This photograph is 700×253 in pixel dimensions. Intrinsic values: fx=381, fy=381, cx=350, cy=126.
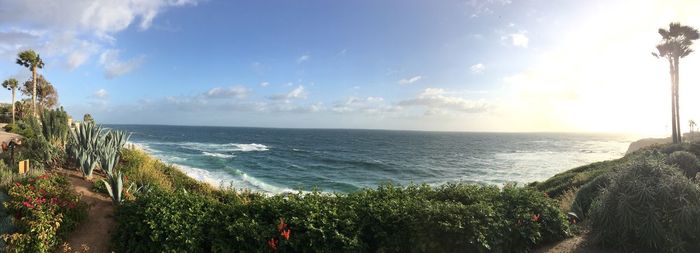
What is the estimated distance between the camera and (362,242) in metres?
5.38

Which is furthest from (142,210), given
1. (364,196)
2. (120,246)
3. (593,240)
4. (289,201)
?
(593,240)

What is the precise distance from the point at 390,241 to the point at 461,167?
4144cm

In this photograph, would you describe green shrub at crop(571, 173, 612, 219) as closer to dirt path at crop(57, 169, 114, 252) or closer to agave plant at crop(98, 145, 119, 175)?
dirt path at crop(57, 169, 114, 252)

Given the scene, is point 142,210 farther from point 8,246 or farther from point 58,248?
point 8,246

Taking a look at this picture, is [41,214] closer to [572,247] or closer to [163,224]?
[163,224]

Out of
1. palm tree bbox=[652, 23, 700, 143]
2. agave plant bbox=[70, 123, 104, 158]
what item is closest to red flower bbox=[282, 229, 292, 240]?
agave plant bbox=[70, 123, 104, 158]

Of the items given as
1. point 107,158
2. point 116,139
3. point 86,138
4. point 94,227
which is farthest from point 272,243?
point 116,139

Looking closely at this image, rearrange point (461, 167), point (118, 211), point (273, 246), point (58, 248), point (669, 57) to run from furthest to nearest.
A: point (461, 167) → point (669, 57) → point (118, 211) → point (58, 248) → point (273, 246)

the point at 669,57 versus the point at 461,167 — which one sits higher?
the point at 669,57

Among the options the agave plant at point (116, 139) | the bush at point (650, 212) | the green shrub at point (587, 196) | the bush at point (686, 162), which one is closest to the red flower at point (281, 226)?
the bush at point (650, 212)

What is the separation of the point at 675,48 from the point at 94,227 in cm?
4311

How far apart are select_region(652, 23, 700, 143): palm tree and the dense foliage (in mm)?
37431

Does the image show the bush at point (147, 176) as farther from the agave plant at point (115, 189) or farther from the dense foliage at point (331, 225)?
the dense foliage at point (331, 225)

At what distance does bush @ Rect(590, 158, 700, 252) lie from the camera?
592 centimetres
